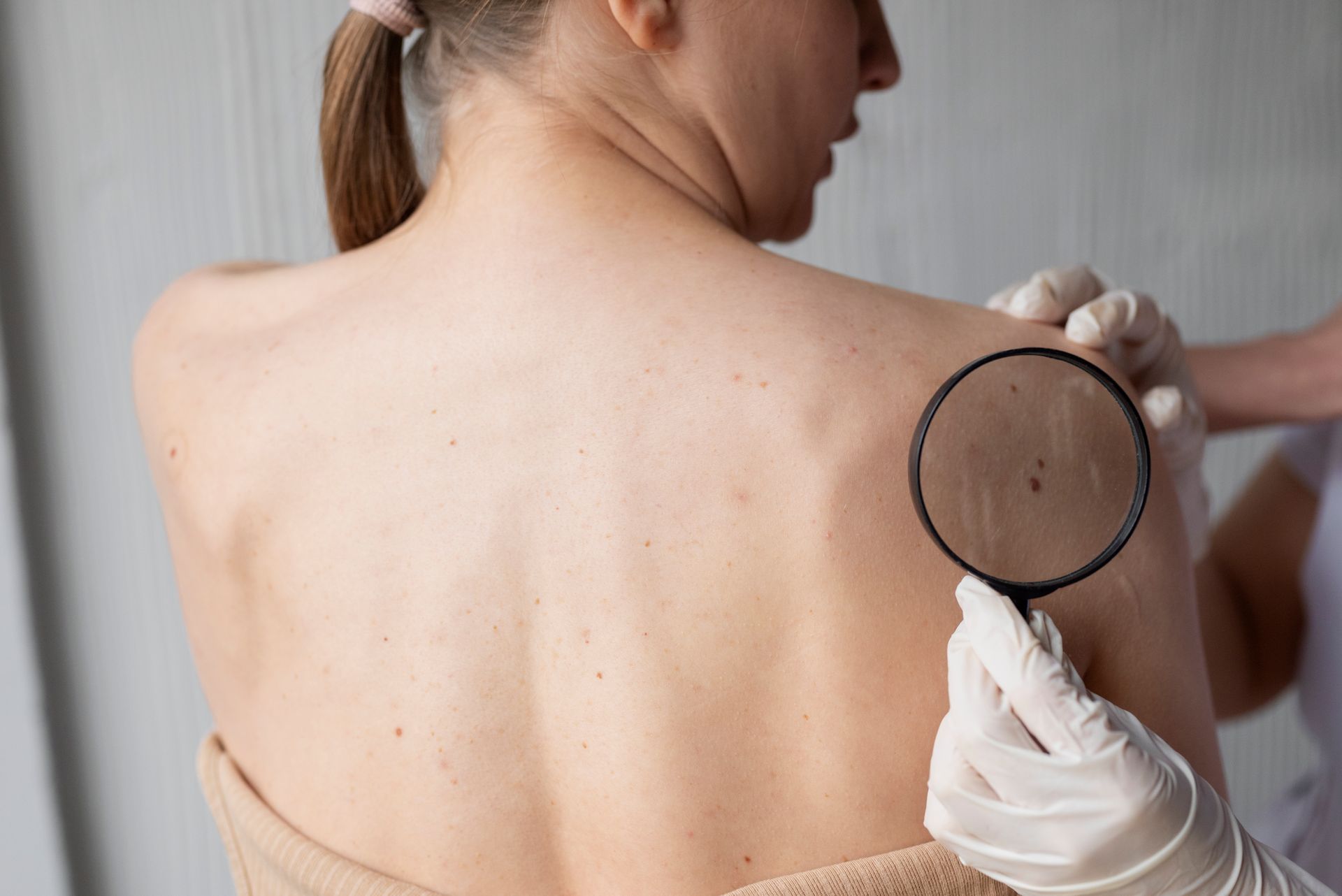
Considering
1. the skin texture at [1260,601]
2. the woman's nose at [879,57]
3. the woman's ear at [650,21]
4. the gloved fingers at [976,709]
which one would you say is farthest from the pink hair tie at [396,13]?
the skin texture at [1260,601]

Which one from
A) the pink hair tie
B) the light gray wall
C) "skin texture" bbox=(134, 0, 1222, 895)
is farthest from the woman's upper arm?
the light gray wall

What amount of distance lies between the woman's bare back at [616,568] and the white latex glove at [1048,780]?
1.3 inches

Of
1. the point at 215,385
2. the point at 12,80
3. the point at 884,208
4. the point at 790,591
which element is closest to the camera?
the point at 790,591

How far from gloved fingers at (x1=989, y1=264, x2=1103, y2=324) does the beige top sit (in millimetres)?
428

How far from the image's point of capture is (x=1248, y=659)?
1.40m

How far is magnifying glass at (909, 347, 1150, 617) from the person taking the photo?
62 cm

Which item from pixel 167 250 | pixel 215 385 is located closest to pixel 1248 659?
pixel 215 385

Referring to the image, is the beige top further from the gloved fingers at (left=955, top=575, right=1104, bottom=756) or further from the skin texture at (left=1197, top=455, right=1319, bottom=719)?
the skin texture at (left=1197, top=455, right=1319, bottom=719)

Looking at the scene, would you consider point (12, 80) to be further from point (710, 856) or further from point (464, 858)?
point (710, 856)

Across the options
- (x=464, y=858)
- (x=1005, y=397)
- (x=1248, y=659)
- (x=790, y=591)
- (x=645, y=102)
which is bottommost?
(x=1248, y=659)

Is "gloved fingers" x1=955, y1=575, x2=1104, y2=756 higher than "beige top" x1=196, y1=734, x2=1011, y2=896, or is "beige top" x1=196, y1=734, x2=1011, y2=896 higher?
"gloved fingers" x1=955, y1=575, x2=1104, y2=756

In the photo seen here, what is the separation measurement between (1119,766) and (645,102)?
1.97ft

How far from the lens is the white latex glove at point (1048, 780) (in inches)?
24.8

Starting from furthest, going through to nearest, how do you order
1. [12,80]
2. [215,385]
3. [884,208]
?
1. [884,208]
2. [12,80]
3. [215,385]
